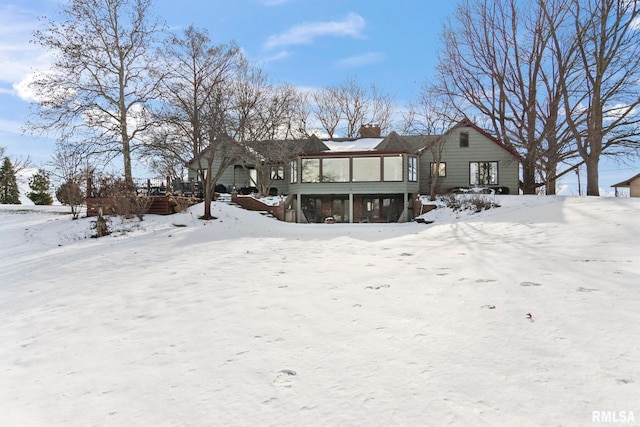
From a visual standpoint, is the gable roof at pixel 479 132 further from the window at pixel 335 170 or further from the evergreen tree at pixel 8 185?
the evergreen tree at pixel 8 185

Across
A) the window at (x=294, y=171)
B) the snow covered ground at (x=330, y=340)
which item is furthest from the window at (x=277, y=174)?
the snow covered ground at (x=330, y=340)

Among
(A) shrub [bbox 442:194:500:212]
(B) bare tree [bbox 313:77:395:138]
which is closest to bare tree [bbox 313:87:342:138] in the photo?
(B) bare tree [bbox 313:77:395:138]

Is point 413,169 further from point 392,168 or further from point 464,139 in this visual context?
point 464,139

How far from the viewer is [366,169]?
2302cm

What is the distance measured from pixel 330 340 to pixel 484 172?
24.5 metres

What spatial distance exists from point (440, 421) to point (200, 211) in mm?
16823

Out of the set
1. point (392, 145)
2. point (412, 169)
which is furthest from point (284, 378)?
point (412, 169)

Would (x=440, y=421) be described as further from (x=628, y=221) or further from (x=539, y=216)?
(x=539, y=216)

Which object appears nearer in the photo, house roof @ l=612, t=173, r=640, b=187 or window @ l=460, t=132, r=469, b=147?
window @ l=460, t=132, r=469, b=147

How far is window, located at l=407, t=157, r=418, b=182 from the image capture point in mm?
23203

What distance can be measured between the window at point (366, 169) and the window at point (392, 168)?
19.2 inches

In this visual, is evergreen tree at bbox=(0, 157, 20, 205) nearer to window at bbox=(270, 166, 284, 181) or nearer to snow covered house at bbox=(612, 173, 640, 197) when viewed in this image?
window at bbox=(270, 166, 284, 181)

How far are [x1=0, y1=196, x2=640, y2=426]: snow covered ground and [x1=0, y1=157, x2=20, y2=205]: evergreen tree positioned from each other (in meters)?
32.8

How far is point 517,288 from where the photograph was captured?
4.61 metres
